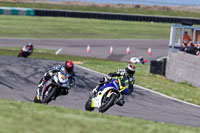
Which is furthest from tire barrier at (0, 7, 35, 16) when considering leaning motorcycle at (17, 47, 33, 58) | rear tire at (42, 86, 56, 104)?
rear tire at (42, 86, 56, 104)

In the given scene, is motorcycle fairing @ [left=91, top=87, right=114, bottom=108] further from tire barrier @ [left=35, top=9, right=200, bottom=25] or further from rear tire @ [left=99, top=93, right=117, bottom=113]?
tire barrier @ [left=35, top=9, right=200, bottom=25]

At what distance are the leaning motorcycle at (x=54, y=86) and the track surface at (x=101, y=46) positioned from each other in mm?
19947

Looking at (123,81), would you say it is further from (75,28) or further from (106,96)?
(75,28)

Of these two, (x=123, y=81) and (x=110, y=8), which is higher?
(x=123, y=81)

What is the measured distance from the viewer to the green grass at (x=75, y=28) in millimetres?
41550

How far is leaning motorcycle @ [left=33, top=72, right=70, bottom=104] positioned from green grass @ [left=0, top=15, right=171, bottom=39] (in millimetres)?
27499

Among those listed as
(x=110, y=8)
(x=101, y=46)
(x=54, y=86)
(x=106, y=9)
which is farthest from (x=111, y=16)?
(x=54, y=86)

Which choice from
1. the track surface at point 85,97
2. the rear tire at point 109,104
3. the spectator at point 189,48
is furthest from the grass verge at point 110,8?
the rear tire at point 109,104

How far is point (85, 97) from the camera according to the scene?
14.7 metres

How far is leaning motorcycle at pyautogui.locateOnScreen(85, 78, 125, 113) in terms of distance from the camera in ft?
36.2

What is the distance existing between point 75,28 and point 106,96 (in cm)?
3527

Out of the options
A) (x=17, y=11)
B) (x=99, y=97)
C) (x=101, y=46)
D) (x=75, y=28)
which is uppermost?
(x=17, y=11)

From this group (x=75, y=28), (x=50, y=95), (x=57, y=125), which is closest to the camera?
(x=57, y=125)

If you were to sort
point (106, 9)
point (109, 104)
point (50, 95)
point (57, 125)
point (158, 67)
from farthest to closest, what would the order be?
point (106, 9)
point (158, 67)
point (50, 95)
point (109, 104)
point (57, 125)
